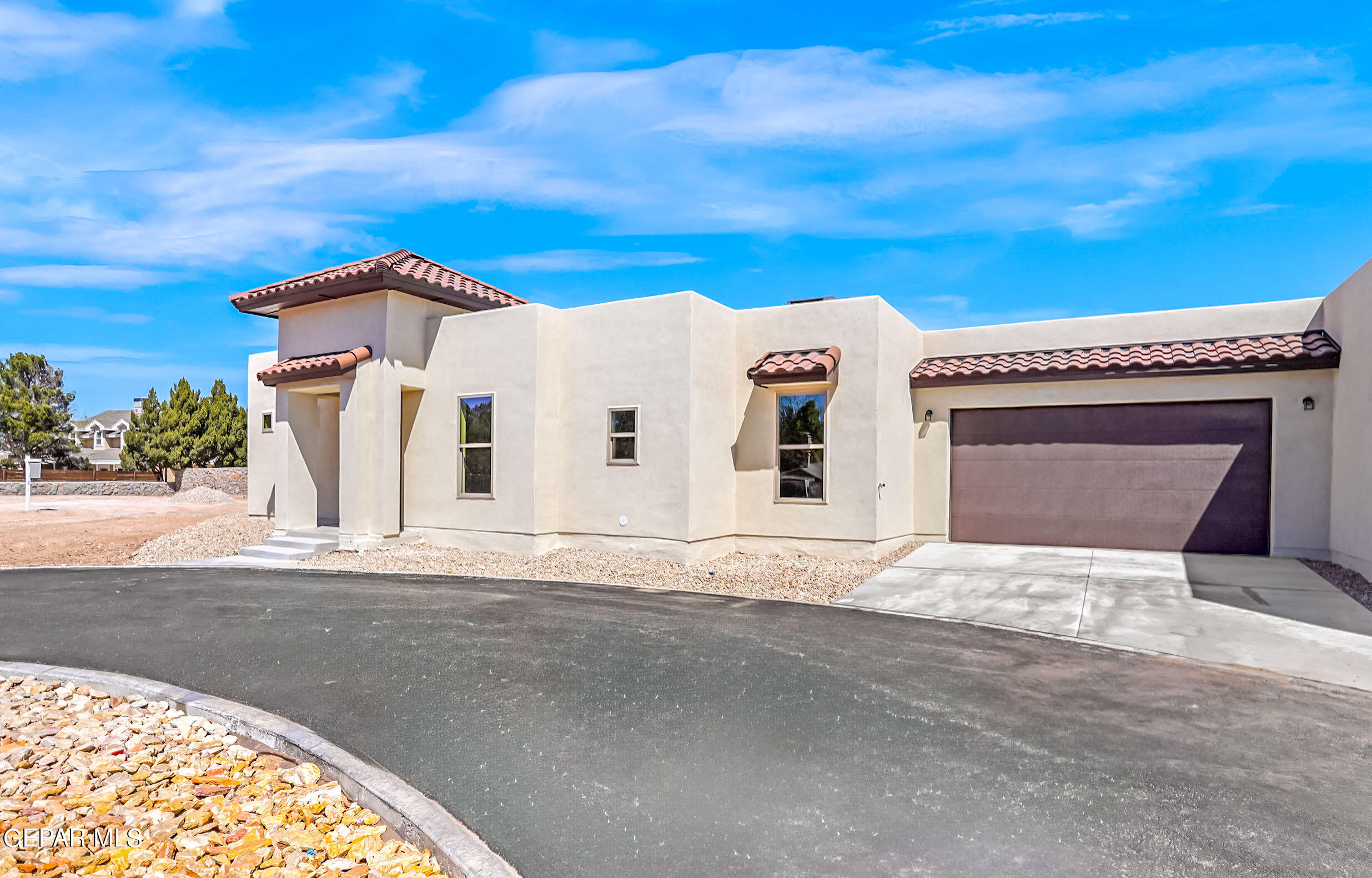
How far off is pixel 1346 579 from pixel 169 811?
13.0m

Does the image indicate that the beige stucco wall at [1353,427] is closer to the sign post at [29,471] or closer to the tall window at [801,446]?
the tall window at [801,446]

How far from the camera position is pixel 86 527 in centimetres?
1809

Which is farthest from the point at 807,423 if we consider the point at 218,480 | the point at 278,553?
the point at 218,480

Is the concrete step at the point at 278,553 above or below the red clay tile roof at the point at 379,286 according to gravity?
below

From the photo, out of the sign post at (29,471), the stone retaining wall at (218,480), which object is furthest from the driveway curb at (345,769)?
the stone retaining wall at (218,480)

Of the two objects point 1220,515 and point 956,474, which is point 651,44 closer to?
point 956,474

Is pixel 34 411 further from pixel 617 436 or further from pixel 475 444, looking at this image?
pixel 617 436

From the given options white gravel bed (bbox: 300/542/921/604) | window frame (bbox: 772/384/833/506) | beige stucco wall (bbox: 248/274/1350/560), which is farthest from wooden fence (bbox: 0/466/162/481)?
window frame (bbox: 772/384/833/506)

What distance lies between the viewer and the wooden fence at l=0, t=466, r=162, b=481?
129ft

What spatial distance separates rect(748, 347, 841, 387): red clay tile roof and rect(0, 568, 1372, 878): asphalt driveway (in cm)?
480

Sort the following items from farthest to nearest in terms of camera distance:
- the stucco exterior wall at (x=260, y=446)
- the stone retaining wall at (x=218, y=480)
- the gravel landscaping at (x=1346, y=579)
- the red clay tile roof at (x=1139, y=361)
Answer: the stone retaining wall at (x=218, y=480)
the stucco exterior wall at (x=260, y=446)
the red clay tile roof at (x=1139, y=361)
the gravel landscaping at (x=1346, y=579)

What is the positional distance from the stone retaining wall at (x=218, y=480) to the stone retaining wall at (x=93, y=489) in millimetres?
3298

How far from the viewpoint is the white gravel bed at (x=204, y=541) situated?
45.5 ft

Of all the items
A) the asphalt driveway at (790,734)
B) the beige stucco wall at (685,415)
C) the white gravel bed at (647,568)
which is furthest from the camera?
the beige stucco wall at (685,415)
